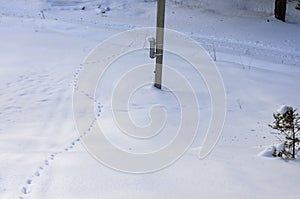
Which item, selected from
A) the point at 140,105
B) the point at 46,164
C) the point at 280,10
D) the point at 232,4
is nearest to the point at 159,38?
the point at 140,105

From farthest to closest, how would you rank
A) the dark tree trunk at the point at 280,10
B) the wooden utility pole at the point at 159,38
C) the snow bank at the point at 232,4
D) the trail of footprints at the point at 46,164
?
1. the snow bank at the point at 232,4
2. the dark tree trunk at the point at 280,10
3. the wooden utility pole at the point at 159,38
4. the trail of footprints at the point at 46,164

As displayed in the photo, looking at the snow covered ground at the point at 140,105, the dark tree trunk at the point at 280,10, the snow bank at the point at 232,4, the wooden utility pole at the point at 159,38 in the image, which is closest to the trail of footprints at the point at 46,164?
the snow covered ground at the point at 140,105

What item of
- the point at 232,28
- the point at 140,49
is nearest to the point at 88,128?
the point at 140,49

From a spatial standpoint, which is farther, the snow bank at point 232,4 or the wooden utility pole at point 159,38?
the snow bank at point 232,4

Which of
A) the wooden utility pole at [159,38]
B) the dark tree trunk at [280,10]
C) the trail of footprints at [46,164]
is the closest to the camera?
the trail of footprints at [46,164]

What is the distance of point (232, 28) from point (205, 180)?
36.5 feet

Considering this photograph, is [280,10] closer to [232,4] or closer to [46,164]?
[232,4]

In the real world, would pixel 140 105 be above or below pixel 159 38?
below

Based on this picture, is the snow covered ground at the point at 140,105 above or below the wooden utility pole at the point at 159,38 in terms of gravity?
below

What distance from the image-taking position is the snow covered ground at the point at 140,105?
10.00ft

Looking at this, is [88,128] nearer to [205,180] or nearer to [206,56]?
[205,180]

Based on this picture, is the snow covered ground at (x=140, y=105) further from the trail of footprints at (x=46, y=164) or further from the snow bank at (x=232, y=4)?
the snow bank at (x=232, y=4)

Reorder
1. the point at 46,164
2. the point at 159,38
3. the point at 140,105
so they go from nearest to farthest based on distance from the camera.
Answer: the point at 46,164
the point at 140,105
the point at 159,38

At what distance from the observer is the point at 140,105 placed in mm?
5789
